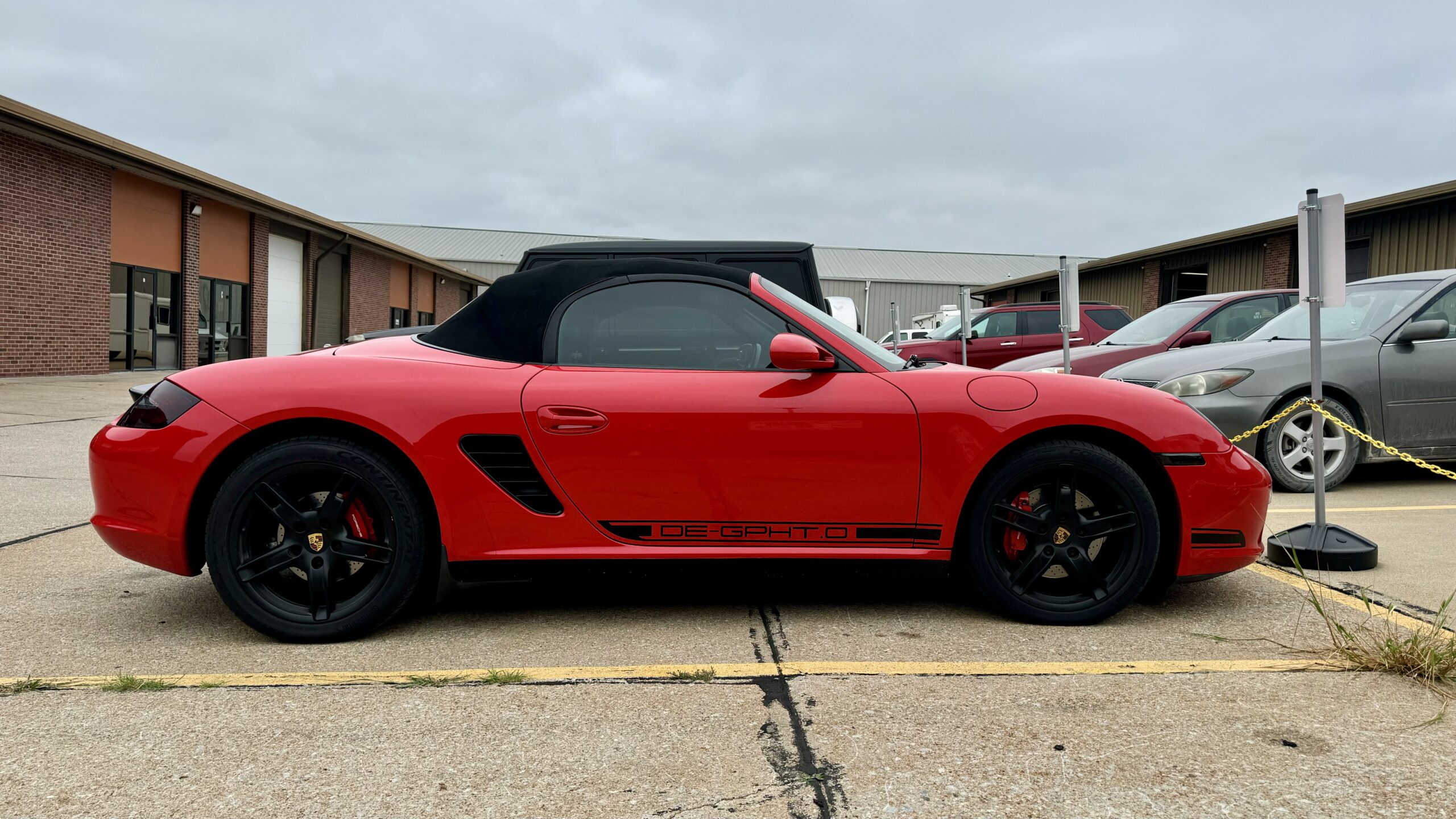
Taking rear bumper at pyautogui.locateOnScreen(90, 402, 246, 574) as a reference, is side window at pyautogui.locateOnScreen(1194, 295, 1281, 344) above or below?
above

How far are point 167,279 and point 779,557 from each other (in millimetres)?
21184

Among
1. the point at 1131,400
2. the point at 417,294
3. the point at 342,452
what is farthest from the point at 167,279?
the point at 1131,400

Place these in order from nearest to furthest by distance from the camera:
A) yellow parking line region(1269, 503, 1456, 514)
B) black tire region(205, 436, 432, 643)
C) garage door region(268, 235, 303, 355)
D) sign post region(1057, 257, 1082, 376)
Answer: black tire region(205, 436, 432, 643)
yellow parking line region(1269, 503, 1456, 514)
sign post region(1057, 257, 1082, 376)
garage door region(268, 235, 303, 355)

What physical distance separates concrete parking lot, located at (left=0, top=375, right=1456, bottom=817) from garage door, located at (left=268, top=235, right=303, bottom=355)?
74.8 ft

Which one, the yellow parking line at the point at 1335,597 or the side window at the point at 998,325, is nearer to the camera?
the yellow parking line at the point at 1335,597

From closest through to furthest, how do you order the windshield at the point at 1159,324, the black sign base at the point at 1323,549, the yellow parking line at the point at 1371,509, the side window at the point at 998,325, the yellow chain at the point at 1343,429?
1. the black sign base at the point at 1323,549
2. the yellow chain at the point at 1343,429
3. the yellow parking line at the point at 1371,509
4. the windshield at the point at 1159,324
5. the side window at the point at 998,325

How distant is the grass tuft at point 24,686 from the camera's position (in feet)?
8.82

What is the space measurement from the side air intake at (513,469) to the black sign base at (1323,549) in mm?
3198

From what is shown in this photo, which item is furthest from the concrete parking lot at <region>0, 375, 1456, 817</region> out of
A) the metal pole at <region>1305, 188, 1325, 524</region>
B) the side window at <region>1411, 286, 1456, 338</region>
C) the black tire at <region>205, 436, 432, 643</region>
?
the side window at <region>1411, 286, 1456, 338</region>

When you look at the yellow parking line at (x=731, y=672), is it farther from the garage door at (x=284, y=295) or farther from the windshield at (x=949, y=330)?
the garage door at (x=284, y=295)

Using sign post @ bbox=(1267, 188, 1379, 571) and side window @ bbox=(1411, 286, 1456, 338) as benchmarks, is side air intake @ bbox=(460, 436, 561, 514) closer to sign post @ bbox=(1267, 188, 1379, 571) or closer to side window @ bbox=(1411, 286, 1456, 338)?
sign post @ bbox=(1267, 188, 1379, 571)

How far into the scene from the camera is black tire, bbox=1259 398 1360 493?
635 centimetres

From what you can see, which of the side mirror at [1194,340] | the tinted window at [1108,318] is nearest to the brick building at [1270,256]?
the tinted window at [1108,318]

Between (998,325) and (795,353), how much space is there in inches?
505
